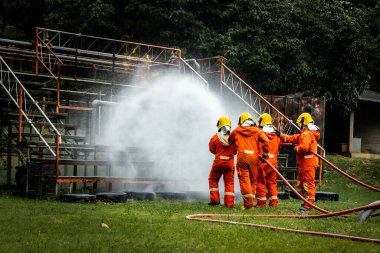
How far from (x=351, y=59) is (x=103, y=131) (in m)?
15.4

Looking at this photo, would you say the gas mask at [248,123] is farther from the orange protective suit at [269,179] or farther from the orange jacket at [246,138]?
the orange protective suit at [269,179]

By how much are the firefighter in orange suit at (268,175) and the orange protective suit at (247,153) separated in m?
0.46

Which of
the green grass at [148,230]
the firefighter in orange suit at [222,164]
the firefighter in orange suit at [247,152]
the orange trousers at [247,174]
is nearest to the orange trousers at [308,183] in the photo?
the green grass at [148,230]

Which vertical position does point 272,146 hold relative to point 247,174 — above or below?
above

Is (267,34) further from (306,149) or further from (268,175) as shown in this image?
(306,149)

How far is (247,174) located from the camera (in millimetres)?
13898

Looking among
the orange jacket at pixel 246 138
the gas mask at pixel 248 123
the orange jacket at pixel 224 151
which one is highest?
the gas mask at pixel 248 123

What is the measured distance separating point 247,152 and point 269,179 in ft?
4.69

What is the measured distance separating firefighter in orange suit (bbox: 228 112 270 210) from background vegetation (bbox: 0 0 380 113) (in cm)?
1556

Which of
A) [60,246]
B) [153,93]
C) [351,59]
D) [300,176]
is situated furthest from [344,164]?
[60,246]

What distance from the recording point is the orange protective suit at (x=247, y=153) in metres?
13.8

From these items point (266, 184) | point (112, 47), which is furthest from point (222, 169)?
point (112, 47)

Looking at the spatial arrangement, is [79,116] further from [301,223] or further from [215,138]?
[301,223]

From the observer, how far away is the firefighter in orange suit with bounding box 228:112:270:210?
45.1 ft
